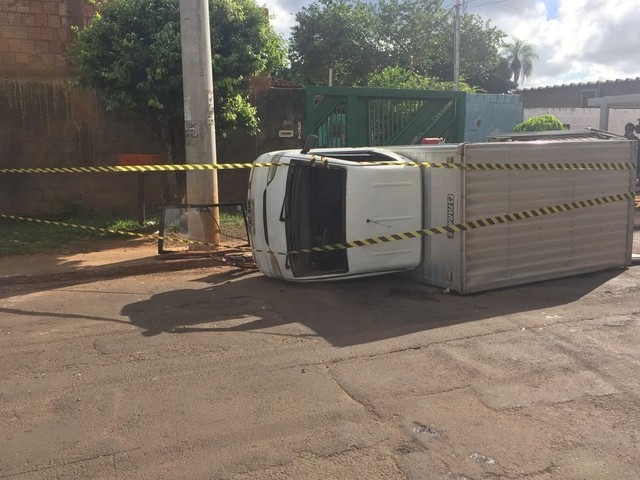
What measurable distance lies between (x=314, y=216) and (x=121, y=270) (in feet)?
9.84

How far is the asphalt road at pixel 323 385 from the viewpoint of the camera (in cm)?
352

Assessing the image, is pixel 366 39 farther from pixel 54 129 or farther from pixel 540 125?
pixel 54 129

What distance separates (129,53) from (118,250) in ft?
10.6

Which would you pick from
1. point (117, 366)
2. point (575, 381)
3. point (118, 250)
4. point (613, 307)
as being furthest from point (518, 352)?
point (118, 250)

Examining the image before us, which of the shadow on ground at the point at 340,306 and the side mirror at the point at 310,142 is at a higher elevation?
the side mirror at the point at 310,142

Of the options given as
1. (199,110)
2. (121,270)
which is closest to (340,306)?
(121,270)

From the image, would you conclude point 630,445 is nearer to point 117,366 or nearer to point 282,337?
point 282,337

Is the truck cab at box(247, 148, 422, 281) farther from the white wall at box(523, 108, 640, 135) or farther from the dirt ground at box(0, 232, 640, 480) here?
the white wall at box(523, 108, 640, 135)

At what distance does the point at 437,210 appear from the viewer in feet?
23.4

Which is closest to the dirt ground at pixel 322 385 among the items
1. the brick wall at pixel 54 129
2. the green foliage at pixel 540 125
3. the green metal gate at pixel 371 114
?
the brick wall at pixel 54 129

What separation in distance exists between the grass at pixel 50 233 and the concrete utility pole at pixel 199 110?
1985 millimetres

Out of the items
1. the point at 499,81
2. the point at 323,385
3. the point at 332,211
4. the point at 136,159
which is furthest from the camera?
the point at 499,81

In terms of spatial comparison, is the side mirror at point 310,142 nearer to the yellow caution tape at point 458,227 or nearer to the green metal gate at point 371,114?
the yellow caution tape at point 458,227

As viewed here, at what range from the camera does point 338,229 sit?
24.9 ft
